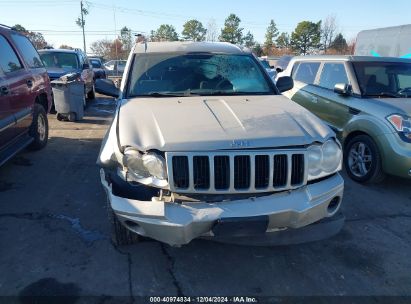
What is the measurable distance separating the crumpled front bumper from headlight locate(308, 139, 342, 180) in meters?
0.13

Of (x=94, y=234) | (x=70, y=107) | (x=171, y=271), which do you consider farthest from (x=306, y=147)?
(x=70, y=107)

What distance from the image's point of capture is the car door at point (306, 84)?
6.66 metres

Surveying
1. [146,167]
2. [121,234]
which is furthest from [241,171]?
[121,234]

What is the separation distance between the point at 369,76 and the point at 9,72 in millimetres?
5262

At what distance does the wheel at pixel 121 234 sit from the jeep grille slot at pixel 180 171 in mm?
776

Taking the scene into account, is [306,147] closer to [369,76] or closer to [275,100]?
[275,100]

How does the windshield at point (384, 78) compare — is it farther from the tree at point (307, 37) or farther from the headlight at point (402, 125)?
the tree at point (307, 37)

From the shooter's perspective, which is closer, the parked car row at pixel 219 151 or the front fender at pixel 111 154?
the parked car row at pixel 219 151

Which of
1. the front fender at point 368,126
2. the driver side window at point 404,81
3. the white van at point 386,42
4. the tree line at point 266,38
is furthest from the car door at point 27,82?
the tree line at point 266,38

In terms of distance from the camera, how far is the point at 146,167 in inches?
111

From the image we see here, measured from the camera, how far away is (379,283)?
3.04 metres

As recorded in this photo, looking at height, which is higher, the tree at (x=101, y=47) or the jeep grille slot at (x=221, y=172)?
the tree at (x=101, y=47)

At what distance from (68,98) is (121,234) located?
22.0ft

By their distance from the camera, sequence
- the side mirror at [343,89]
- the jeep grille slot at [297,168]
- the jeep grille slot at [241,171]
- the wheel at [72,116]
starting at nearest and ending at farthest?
1. the jeep grille slot at [241,171]
2. the jeep grille slot at [297,168]
3. the side mirror at [343,89]
4. the wheel at [72,116]
